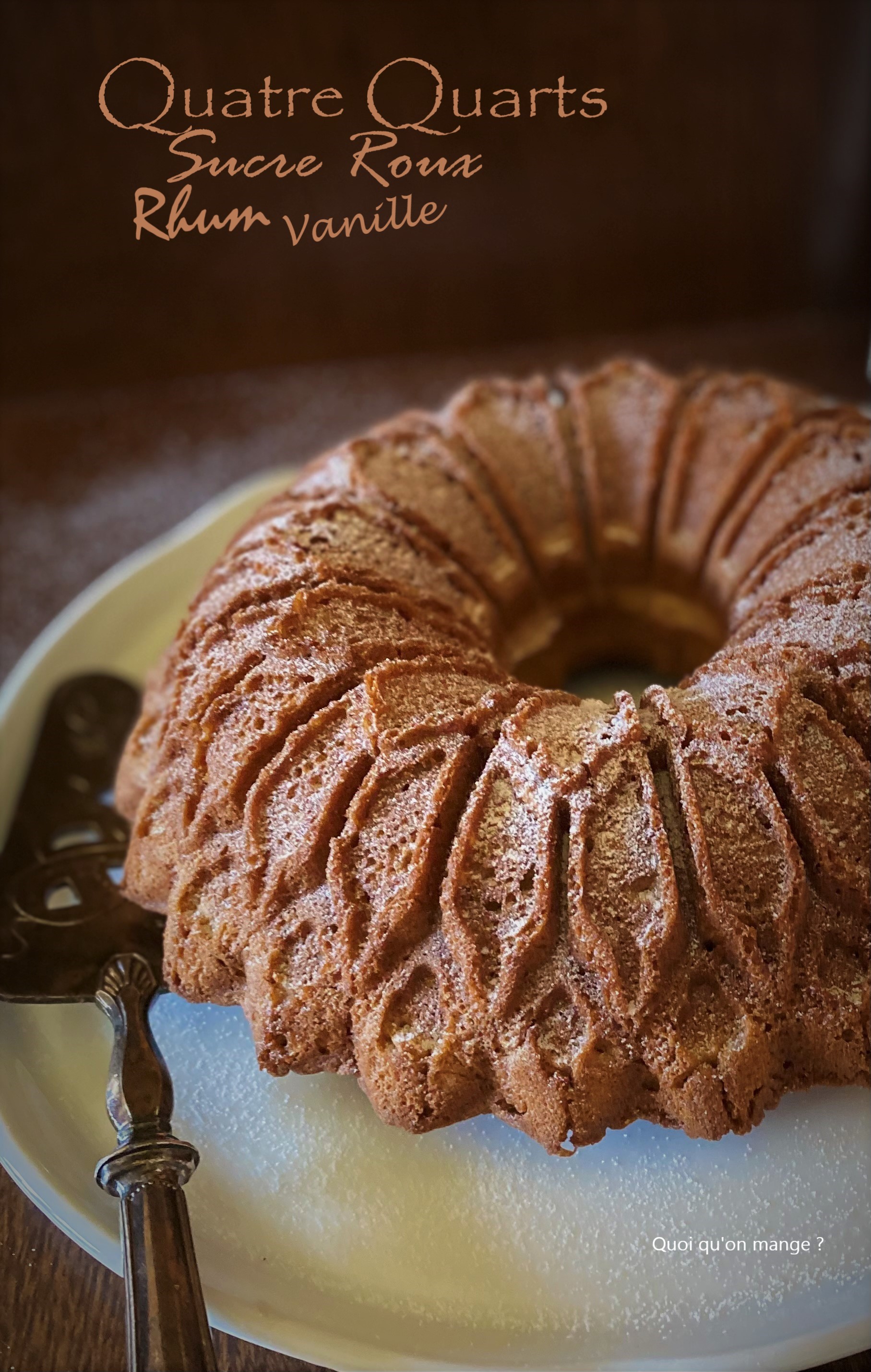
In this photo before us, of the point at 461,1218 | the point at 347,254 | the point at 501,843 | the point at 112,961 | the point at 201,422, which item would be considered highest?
the point at 347,254

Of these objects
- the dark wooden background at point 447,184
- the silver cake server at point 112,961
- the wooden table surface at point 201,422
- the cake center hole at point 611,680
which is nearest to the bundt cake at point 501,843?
the silver cake server at point 112,961

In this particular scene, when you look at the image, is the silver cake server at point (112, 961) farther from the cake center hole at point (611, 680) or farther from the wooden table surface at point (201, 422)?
the cake center hole at point (611, 680)

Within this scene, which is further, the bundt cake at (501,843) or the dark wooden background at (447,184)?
the dark wooden background at (447,184)

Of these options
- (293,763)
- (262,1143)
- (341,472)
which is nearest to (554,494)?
(341,472)

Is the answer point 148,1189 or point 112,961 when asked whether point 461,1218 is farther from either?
point 112,961

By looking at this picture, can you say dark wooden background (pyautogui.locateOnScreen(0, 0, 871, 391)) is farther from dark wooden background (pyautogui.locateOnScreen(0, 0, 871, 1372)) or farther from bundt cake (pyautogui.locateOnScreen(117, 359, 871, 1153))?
bundt cake (pyautogui.locateOnScreen(117, 359, 871, 1153))

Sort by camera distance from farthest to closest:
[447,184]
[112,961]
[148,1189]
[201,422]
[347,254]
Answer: [201,422] → [347,254] → [447,184] → [112,961] → [148,1189]

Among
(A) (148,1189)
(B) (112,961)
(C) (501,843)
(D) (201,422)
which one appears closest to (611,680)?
(C) (501,843)
